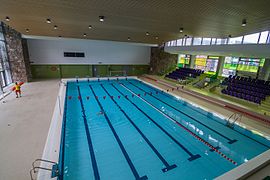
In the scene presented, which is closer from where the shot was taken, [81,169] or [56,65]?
[81,169]

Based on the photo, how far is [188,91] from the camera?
8602mm

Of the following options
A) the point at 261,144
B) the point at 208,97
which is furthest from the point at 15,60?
the point at 261,144

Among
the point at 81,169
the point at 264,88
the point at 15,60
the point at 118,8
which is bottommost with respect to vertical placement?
the point at 81,169

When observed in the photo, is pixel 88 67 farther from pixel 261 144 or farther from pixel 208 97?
pixel 261 144

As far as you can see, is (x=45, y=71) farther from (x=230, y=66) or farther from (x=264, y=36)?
(x=264, y=36)

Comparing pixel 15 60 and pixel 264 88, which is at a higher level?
pixel 15 60

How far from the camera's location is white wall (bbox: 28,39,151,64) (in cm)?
1096

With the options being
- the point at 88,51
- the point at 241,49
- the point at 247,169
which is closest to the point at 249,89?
the point at 241,49

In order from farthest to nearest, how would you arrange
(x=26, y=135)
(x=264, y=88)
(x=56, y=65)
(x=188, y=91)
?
(x=56, y=65) < (x=188, y=91) < (x=264, y=88) < (x=26, y=135)

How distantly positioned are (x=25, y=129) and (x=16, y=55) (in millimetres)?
7503

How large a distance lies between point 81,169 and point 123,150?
1.08m

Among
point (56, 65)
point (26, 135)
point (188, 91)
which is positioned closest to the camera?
point (26, 135)

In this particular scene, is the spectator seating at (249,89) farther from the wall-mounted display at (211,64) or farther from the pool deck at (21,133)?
the pool deck at (21,133)

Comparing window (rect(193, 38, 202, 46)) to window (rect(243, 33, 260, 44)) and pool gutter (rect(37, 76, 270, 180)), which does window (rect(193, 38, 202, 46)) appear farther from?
pool gutter (rect(37, 76, 270, 180))
